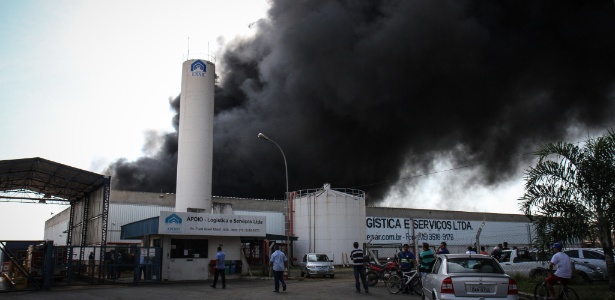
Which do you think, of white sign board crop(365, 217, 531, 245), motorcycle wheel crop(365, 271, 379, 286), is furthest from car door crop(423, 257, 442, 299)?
white sign board crop(365, 217, 531, 245)

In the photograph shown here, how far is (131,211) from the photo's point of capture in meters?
41.3

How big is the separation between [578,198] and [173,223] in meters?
16.8

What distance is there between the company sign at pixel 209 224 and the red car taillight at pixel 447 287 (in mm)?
15985

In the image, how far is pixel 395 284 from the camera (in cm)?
1541

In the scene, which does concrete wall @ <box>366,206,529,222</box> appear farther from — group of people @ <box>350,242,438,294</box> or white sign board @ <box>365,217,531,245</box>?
group of people @ <box>350,242,438,294</box>

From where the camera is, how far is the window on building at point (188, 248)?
916 inches

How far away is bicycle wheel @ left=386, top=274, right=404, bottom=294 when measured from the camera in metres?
15.4

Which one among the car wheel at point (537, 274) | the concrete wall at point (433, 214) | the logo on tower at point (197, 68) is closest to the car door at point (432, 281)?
the car wheel at point (537, 274)

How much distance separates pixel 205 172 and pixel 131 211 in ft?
51.4

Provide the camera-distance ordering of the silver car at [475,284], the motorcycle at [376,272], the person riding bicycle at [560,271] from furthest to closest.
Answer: the motorcycle at [376,272] → the person riding bicycle at [560,271] → the silver car at [475,284]

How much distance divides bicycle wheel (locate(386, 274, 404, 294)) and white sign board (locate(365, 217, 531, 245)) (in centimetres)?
3078

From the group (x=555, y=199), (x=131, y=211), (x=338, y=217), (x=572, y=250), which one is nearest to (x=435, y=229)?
(x=338, y=217)

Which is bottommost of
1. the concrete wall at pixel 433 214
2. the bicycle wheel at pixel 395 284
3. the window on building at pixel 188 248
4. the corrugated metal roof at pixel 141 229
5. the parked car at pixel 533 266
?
the bicycle wheel at pixel 395 284

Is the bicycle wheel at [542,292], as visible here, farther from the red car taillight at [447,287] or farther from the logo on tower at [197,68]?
the logo on tower at [197,68]
